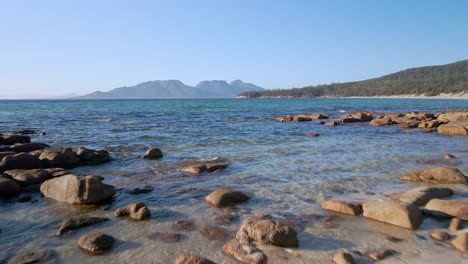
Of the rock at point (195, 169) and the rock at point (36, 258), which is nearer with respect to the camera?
the rock at point (36, 258)

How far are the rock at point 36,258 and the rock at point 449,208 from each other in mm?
7905

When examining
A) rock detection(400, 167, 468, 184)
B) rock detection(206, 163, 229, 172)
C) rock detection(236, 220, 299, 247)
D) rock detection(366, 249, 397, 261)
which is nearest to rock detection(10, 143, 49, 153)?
rock detection(206, 163, 229, 172)

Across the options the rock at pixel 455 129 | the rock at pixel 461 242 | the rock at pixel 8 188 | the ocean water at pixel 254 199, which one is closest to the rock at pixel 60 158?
the ocean water at pixel 254 199

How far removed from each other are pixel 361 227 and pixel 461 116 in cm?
2765

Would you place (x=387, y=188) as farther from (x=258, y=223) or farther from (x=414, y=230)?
(x=258, y=223)

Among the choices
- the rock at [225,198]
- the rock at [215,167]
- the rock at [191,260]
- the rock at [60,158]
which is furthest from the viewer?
the rock at [60,158]

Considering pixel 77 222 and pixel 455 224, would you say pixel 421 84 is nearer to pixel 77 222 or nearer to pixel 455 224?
pixel 455 224

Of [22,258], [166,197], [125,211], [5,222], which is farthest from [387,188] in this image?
[5,222]

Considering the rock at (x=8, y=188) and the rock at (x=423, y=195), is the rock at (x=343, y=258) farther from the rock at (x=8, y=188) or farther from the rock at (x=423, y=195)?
the rock at (x=8, y=188)

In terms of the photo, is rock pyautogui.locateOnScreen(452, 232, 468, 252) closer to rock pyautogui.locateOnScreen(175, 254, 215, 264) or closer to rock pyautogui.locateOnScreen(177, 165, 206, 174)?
rock pyautogui.locateOnScreen(175, 254, 215, 264)

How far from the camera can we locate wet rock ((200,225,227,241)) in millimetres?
6832

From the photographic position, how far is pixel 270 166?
13.4 meters

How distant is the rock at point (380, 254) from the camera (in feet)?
19.2

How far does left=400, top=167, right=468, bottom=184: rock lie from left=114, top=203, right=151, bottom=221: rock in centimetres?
802
